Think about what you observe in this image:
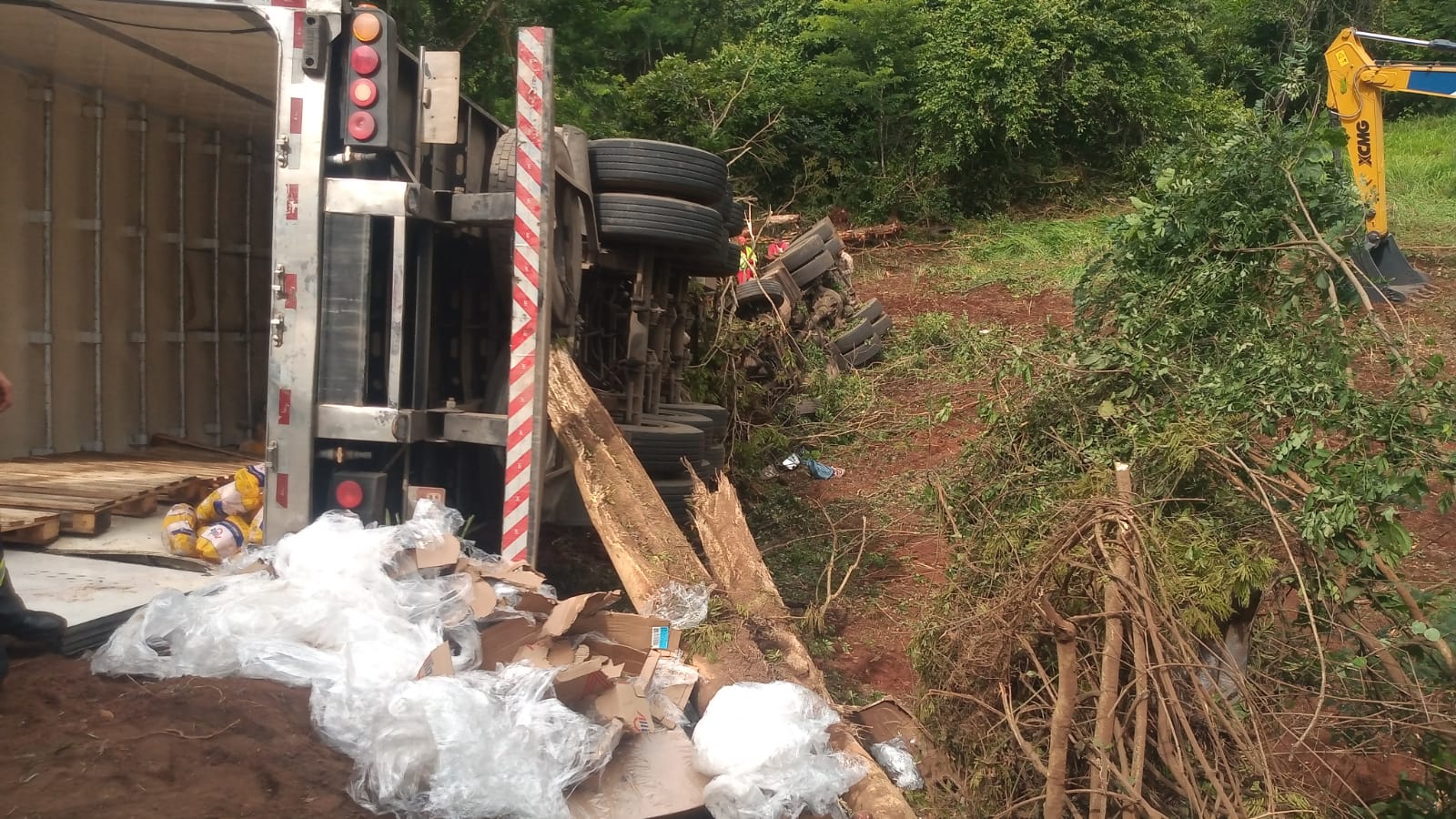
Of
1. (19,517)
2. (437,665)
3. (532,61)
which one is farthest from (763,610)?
(19,517)

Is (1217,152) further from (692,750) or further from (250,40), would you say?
(250,40)

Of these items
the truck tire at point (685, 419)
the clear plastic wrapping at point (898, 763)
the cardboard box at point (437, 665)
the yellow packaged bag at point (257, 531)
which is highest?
the truck tire at point (685, 419)

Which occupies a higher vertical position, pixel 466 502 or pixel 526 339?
pixel 526 339

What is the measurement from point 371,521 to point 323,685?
79 cm

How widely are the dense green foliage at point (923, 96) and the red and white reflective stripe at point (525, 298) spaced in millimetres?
11507

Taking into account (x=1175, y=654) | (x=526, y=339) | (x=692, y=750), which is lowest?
(x=692, y=750)

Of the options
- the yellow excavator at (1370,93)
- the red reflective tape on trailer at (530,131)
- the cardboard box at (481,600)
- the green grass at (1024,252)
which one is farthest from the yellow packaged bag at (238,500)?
the yellow excavator at (1370,93)

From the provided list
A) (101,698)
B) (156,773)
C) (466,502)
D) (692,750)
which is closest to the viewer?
(156,773)

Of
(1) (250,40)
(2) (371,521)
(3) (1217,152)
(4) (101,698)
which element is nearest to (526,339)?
(2) (371,521)

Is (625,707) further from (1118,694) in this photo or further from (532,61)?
(532,61)

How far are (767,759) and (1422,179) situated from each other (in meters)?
18.8

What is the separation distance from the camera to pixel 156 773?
246 cm

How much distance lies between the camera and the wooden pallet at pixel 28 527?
3.93 metres

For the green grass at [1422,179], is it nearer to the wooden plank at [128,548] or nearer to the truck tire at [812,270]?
the truck tire at [812,270]
